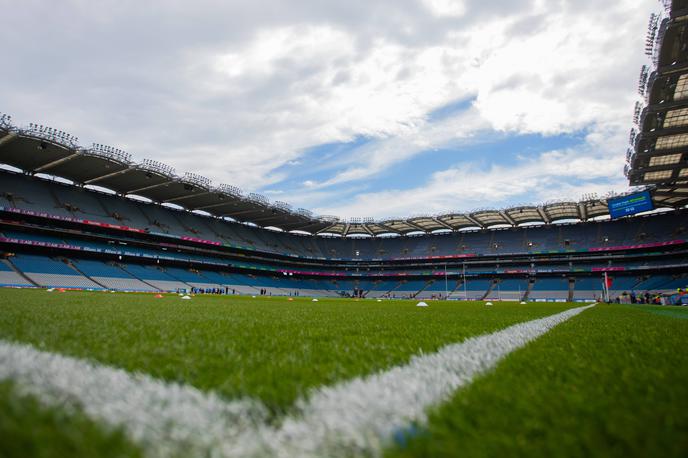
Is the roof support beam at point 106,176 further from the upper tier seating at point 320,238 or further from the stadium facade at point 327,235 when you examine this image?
the upper tier seating at point 320,238

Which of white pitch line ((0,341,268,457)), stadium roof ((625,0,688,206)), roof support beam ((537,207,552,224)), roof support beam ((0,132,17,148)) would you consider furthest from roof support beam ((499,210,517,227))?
white pitch line ((0,341,268,457))

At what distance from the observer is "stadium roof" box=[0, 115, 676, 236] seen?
28516 millimetres

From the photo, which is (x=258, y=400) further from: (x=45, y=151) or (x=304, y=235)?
(x=304, y=235)

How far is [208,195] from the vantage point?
41.4 meters

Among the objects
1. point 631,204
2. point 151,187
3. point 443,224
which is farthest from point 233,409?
point 443,224

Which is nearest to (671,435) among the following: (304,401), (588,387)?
(588,387)

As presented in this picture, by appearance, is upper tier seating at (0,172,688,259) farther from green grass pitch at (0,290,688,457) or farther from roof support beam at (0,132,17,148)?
green grass pitch at (0,290,688,457)

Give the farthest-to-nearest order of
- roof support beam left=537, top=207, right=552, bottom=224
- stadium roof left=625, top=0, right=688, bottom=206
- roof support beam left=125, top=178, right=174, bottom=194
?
roof support beam left=537, top=207, right=552, bottom=224 → roof support beam left=125, top=178, right=174, bottom=194 → stadium roof left=625, top=0, right=688, bottom=206

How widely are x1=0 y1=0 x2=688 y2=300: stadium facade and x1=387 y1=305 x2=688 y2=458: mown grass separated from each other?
822 inches

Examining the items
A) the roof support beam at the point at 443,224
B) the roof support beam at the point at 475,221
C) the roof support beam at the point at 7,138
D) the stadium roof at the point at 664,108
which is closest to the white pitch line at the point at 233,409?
the stadium roof at the point at 664,108

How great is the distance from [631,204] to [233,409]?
146ft

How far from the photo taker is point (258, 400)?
111 cm

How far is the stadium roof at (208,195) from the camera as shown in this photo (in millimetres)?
Answer: 28516

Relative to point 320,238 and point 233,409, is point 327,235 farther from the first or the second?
point 233,409
